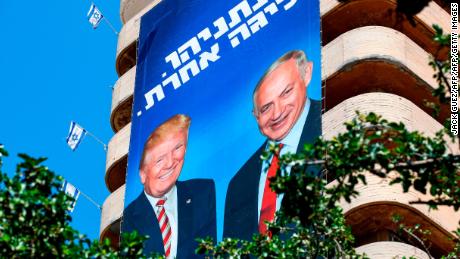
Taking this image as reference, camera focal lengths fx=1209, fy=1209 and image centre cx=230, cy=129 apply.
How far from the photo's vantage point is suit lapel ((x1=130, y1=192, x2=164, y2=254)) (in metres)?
35.0

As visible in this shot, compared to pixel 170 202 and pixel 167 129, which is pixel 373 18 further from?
pixel 170 202

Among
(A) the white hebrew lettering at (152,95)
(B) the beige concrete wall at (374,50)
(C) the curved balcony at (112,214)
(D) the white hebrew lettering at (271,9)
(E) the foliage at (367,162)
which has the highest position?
(D) the white hebrew lettering at (271,9)

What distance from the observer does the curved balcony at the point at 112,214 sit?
38281mm

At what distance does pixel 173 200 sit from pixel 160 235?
3.90 feet

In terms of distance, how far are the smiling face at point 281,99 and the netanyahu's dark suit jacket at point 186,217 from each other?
246 cm

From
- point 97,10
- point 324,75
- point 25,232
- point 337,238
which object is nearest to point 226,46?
point 324,75

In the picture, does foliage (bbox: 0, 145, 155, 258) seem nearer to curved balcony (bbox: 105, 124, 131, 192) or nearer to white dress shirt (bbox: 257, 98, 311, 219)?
white dress shirt (bbox: 257, 98, 311, 219)

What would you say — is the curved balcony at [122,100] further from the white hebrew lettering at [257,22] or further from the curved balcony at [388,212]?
the curved balcony at [388,212]

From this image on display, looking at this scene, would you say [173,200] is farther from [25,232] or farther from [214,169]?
[25,232]

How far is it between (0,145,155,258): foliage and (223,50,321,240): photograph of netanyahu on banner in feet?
48.0

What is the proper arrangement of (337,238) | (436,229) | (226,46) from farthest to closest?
(226,46), (436,229), (337,238)

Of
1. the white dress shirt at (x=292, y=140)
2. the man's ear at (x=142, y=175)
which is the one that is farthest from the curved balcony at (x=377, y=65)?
the man's ear at (x=142, y=175)

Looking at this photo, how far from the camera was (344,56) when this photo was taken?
1350 inches

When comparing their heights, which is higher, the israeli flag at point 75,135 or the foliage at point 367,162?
the israeli flag at point 75,135
